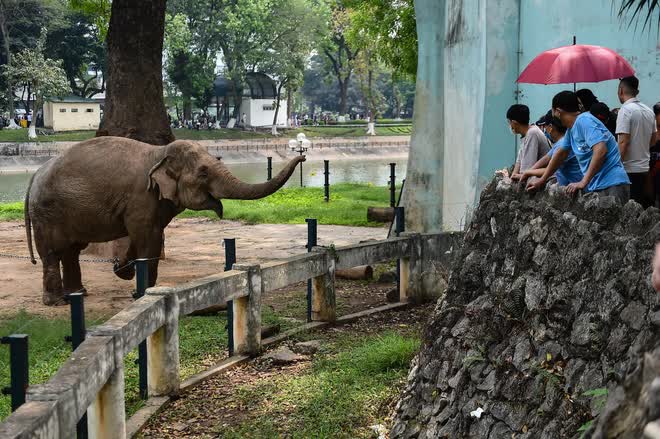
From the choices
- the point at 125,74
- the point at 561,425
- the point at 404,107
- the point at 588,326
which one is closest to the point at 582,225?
the point at 588,326

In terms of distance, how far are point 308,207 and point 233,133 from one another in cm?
4020

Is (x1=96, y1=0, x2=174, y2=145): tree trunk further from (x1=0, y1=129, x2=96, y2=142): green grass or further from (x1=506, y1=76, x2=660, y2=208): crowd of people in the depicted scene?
(x1=0, y1=129, x2=96, y2=142): green grass

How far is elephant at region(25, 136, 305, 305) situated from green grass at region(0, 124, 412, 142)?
40295 millimetres

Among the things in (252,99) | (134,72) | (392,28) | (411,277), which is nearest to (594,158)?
(411,277)

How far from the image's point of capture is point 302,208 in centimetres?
2147

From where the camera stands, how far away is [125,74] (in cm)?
1457

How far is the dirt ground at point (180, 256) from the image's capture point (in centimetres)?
1146

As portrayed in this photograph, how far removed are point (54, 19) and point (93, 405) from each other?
5058 centimetres

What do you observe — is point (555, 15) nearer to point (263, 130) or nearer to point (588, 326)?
point (588, 326)

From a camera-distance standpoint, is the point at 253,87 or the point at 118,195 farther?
the point at 253,87

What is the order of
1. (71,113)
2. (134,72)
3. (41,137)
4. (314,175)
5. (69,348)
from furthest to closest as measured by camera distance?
(71,113), (41,137), (314,175), (134,72), (69,348)

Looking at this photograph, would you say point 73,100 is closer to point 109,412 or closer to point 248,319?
point 248,319

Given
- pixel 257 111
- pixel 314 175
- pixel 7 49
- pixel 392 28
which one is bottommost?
pixel 314 175

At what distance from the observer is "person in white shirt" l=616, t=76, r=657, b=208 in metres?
6.98
